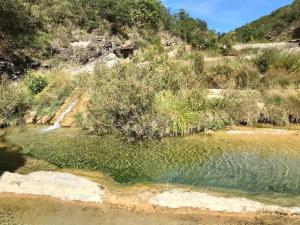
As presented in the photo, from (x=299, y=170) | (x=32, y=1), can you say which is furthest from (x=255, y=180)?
(x=32, y=1)

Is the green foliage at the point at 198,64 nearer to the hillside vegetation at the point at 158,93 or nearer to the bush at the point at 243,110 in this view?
the hillside vegetation at the point at 158,93

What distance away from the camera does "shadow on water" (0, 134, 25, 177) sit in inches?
497

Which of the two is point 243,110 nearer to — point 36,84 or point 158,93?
point 158,93

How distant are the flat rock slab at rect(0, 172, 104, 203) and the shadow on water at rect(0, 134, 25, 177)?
174cm

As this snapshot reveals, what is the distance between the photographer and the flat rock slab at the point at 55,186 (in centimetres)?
995

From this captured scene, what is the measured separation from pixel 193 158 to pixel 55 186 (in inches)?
171

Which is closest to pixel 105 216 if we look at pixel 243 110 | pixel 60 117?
pixel 243 110

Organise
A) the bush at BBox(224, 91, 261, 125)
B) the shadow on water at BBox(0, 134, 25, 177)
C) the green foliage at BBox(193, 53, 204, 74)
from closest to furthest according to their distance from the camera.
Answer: the shadow on water at BBox(0, 134, 25, 177)
the bush at BBox(224, 91, 261, 125)
the green foliage at BBox(193, 53, 204, 74)

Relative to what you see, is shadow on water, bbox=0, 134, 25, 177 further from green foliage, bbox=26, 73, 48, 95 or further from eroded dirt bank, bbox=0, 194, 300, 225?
green foliage, bbox=26, 73, 48, 95

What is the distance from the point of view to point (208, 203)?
9.13m

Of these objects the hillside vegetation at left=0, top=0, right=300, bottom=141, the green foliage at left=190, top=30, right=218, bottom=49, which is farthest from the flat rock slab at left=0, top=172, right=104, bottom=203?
the green foliage at left=190, top=30, right=218, bottom=49

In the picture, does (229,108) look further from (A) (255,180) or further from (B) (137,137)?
(A) (255,180)

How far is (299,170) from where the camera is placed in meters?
11.4

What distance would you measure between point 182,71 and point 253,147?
677cm
